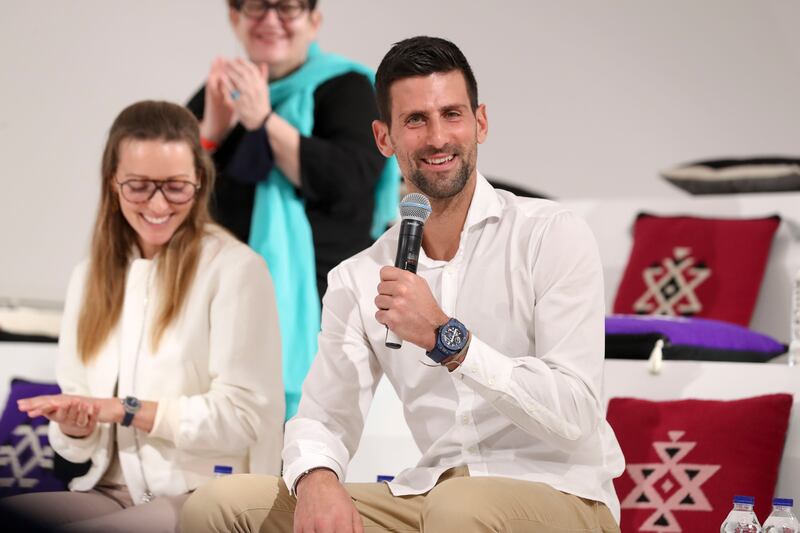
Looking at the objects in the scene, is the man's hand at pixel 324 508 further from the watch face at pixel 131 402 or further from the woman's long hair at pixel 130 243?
the woman's long hair at pixel 130 243

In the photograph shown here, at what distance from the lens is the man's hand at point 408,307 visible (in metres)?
1.67

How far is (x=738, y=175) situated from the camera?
12.0 ft

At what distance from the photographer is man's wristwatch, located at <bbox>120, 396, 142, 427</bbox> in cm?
226

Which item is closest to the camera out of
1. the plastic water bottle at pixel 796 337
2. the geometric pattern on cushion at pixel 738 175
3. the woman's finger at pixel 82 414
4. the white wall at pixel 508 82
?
the woman's finger at pixel 82 414

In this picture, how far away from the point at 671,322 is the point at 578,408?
3.87ft

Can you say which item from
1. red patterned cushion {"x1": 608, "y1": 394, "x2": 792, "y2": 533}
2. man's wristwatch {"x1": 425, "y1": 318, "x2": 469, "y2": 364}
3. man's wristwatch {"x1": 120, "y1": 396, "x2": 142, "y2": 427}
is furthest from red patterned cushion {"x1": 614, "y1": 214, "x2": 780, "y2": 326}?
→ man's wristwatch {"x1": 425, "y1": 318, "x2": 469, "y2": 364}

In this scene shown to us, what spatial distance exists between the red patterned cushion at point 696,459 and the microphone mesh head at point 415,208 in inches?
36.2

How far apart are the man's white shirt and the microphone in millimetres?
148

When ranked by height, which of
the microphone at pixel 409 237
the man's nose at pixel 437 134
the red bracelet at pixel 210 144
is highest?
the red bracelet at pixel 210 144

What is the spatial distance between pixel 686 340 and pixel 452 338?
4.13 ft

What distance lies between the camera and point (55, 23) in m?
4.62

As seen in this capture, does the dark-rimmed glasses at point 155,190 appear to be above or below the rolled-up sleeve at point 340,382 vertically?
above

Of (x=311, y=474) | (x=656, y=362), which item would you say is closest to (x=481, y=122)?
(x=311, y=474)

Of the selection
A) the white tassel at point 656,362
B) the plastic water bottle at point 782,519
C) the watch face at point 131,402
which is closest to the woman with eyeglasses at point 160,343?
the watch face at point 131,402
